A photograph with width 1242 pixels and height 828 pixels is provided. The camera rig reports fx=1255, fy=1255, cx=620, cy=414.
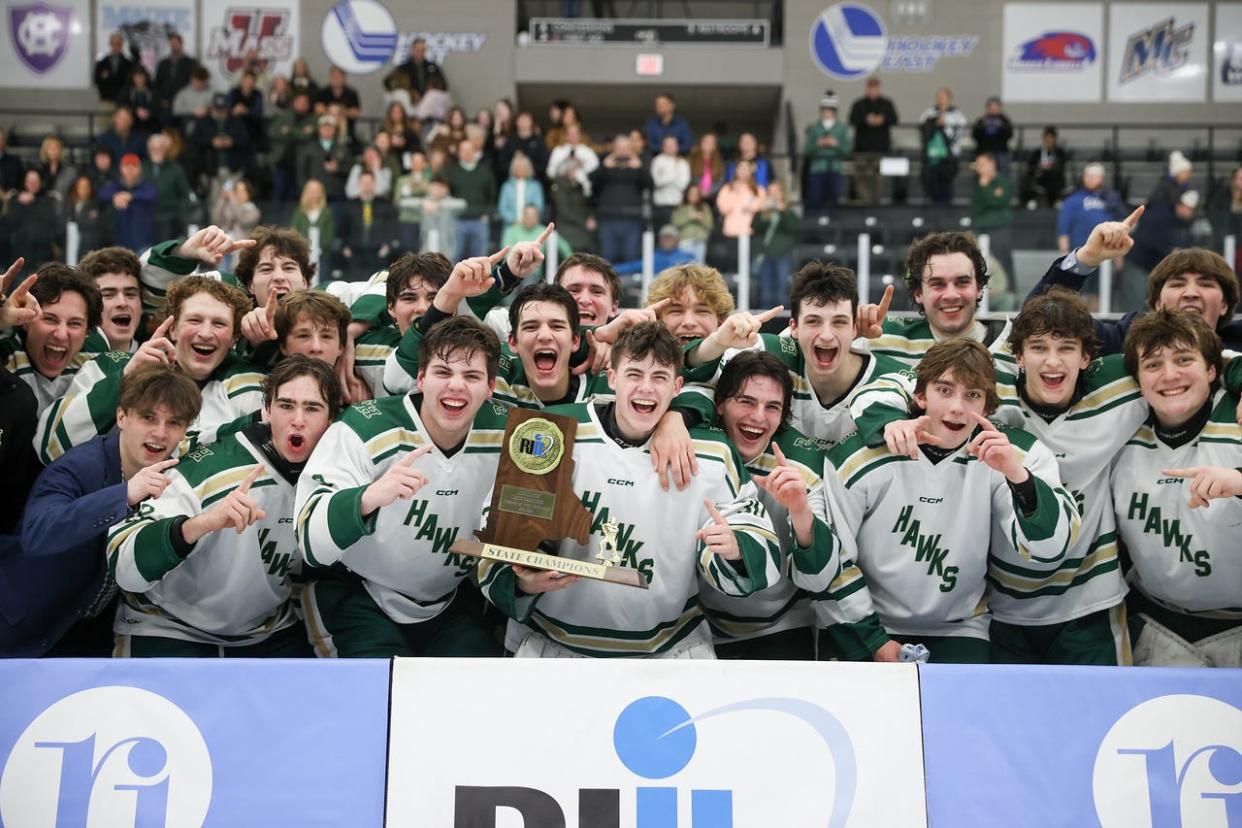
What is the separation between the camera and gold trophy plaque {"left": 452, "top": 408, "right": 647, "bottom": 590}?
13.9 feet

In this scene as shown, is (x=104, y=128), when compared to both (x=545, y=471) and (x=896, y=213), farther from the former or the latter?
(x=545, y=471)

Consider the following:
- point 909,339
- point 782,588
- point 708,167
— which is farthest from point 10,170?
point 782,588

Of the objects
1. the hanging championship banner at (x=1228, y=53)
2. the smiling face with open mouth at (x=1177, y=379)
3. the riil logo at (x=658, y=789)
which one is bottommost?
the riil logo at (x=658, y=789)

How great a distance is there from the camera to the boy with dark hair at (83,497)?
14.8 feet

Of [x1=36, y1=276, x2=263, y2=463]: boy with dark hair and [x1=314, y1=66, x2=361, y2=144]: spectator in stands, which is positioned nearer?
[x1=36, y1=276, x2=263, y2=463]: boy with dark hair

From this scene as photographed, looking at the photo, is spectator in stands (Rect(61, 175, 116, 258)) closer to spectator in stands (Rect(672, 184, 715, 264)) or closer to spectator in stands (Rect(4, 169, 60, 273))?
spectator in stands (Rect(4, 169, 60, 273))

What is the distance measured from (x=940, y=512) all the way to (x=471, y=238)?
7.05 m

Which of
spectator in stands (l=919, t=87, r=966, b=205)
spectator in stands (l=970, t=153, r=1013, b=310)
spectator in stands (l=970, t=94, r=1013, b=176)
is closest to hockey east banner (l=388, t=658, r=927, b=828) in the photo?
spectator in stands (l=970, t=153, r=1013, b=310)

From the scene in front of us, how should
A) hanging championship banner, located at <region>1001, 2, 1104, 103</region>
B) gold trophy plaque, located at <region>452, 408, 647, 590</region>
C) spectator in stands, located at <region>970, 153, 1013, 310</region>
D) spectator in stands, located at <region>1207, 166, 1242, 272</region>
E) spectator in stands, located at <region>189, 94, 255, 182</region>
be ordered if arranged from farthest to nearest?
hanging championship banner, located at <region>1001, 2, 1104, 103</region>
spectator in stands, located at <region>189, 94, 255, 182</region>
spectator in stands, located at <region>1207, 166, 1242, 272</region>
spectator in stands, located at <region>970, 153, 1013, 310</region>
gold trophy plaque, located at <region>452, 408, 647, 590</region>

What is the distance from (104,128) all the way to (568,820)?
696 inches

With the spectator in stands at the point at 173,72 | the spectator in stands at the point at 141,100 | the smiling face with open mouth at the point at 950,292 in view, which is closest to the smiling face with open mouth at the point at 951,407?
the smiling face with open mouth at the point at 950,292

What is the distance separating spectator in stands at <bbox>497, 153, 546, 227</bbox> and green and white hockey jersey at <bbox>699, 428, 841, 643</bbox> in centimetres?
645

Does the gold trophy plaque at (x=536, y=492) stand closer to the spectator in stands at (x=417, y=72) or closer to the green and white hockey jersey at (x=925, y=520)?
the green and white hockey jersey at (x=925, y=520)

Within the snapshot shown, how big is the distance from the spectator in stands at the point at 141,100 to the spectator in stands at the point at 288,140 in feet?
4.92
